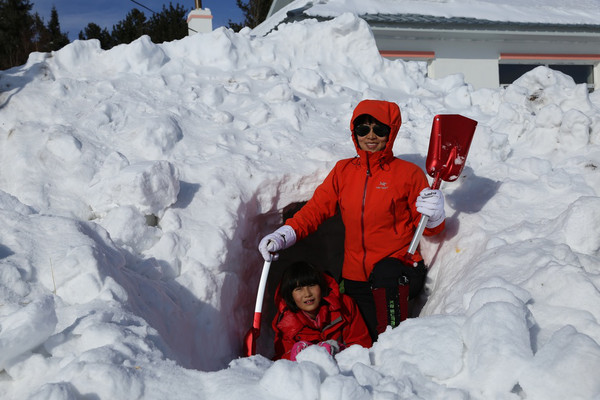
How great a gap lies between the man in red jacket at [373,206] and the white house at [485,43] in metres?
5.89

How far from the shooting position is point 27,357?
1819 millimetres

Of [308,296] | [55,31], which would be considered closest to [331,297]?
[308,296]

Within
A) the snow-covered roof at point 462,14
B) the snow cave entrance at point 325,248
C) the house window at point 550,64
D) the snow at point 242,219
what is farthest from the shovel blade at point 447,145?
the house window at point 550,64

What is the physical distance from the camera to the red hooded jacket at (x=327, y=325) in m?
3.20

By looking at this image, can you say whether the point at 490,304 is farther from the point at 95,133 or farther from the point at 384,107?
the point at 95,133

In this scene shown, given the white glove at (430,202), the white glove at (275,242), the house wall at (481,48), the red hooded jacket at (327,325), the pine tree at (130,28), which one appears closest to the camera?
the white glove at (430,202)

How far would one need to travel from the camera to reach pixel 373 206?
3.28 metres

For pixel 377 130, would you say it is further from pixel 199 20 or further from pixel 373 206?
pixel 199 20

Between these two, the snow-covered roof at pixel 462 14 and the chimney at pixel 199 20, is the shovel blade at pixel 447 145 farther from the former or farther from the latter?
the chimney at pixel 199 20

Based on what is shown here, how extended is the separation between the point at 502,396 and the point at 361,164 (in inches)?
72.7

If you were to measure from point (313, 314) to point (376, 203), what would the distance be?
0.74 meters

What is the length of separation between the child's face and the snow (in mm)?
399

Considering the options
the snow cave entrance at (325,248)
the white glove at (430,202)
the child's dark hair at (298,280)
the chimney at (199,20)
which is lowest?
the snow cave entrance at (325,248)

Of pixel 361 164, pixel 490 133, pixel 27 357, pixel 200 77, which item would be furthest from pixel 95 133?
pixel 490 133
